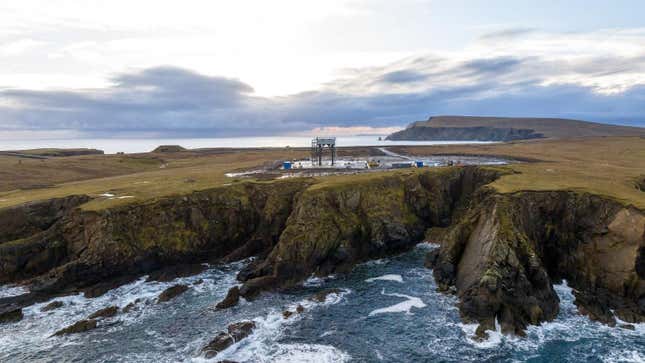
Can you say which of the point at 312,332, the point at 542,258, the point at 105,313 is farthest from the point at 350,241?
the point at 105,313

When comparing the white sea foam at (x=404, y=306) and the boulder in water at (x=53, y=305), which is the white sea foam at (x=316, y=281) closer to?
the white sea foam at (x=404, y=306)

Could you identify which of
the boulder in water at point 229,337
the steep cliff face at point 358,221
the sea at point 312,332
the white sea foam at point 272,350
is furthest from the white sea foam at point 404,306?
the boulder in water at point 229,337

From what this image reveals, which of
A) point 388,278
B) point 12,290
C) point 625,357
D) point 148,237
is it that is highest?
point 148,237

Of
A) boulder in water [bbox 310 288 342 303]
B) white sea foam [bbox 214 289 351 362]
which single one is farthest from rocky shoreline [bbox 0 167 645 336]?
white sea foam [bbox 214 289 351 362]

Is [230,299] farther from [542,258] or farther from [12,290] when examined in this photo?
[542,258]

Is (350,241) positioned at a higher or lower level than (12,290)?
higher

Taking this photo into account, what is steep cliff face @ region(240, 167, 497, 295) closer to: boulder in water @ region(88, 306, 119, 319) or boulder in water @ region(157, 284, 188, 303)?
boulder in water @ region(157, 284, 188, 303)

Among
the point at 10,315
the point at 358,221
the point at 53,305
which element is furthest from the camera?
the point at 358,221
